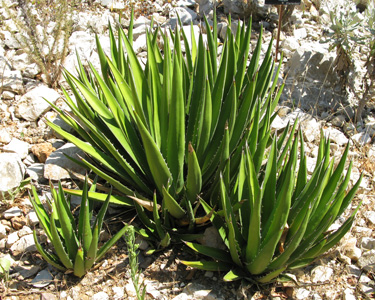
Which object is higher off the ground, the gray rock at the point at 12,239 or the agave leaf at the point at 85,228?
the agave leaf at the point at 85,228

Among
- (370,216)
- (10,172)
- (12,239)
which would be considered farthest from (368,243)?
(10,172)

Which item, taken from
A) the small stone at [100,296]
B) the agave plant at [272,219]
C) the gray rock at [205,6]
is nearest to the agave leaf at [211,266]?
the agave plant at [272,219]

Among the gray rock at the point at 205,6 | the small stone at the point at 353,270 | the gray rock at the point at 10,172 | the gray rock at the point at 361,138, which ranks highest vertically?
the gray rock at the point at 205,6

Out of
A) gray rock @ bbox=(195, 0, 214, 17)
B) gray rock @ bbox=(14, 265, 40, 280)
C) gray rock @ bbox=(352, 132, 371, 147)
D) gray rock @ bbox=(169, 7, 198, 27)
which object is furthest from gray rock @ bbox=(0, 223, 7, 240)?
gray rock @ bbox=(195, 0, 214, 17)

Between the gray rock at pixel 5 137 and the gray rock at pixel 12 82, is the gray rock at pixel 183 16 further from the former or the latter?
the gray rock at pixel 5 137

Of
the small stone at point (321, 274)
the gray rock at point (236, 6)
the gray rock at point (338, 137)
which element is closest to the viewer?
the small stone at point (321, 274)

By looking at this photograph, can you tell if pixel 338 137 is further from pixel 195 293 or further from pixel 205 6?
pixel 205 6

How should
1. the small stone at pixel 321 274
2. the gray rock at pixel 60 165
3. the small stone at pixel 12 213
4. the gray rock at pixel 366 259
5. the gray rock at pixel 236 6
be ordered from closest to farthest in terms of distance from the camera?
the small stone at pixel 321 274 < the gray rock at pixel 366 259 < the small stone at pixel 12 213 < the gray rock at pixel 60 165 < the gray rock at pixel 236 6
